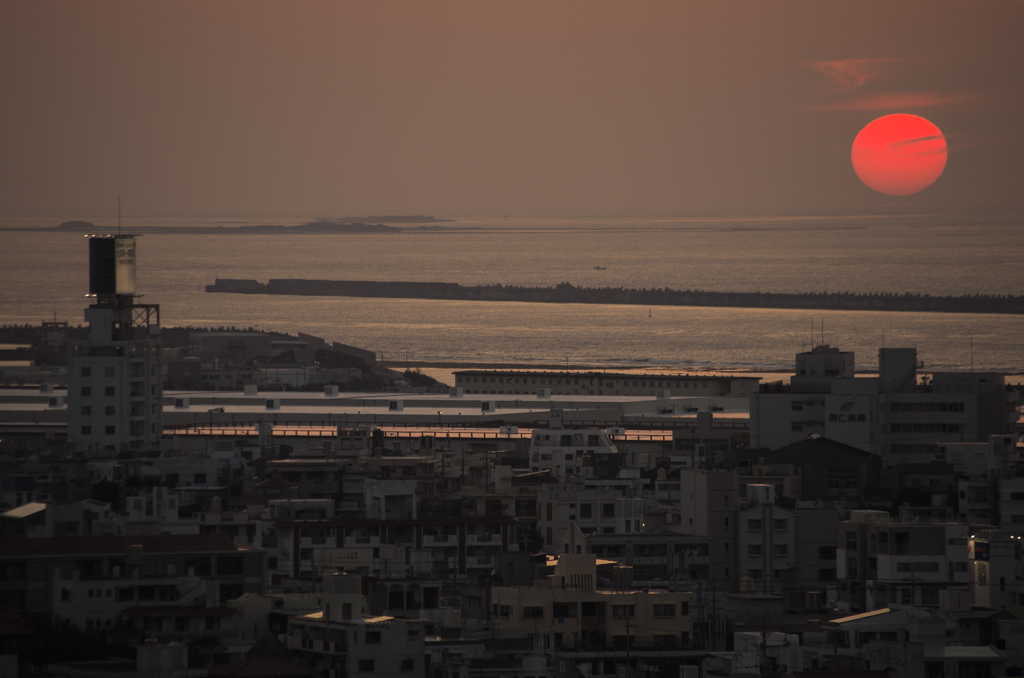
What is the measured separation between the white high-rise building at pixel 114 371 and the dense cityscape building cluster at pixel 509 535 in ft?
0.15

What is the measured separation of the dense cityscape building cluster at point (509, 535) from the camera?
11.6 meters

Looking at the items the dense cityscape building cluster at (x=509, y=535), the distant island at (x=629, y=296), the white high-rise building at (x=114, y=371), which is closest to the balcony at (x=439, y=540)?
the dense cityscape building cluster at (x=509, y=535)

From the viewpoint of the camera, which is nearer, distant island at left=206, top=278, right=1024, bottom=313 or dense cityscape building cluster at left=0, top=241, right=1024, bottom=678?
dense cityscape building cluster at left=0, top=241, right=1024, bottom=678

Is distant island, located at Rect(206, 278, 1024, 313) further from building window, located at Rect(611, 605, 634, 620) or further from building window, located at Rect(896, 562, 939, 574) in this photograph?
building window, located at Rect(611, 605, 634, 620)

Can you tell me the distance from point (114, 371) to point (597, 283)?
97700 mm

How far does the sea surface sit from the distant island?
2.02 metres

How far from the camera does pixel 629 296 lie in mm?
108062

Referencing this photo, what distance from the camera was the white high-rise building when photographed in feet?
85.6

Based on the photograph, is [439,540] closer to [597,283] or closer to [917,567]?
[917,567]

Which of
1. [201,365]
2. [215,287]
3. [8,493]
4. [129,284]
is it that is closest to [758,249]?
[215,287]

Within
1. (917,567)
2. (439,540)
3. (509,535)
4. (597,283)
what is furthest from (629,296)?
(917,567)

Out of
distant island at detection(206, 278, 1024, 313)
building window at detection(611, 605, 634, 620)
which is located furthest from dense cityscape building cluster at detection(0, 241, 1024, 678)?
distant island at detection(206, 278, 1024, 313)

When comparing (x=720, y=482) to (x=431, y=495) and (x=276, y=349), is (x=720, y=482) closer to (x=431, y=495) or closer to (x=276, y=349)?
(x=431, y=495)

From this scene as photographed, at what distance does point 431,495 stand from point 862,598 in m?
6.66
